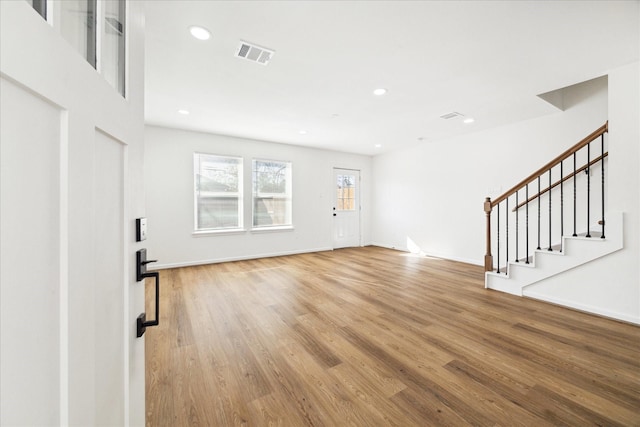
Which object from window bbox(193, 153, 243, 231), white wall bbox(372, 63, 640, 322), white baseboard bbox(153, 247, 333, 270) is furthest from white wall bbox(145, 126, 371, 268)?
white wall bbox(372, 63, 640, 322)

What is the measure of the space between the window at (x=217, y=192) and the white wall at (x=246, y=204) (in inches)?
5.1

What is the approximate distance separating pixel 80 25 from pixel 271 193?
16.7ft

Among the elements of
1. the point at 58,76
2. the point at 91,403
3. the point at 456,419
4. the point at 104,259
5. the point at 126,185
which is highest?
the point at 58,76

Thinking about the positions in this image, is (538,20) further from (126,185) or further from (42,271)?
(42,271)

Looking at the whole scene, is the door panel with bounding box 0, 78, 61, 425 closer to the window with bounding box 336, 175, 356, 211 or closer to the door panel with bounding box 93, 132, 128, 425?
the door panel with bounding box 93, 132, 128, 425

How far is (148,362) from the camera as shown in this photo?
187 centimetres

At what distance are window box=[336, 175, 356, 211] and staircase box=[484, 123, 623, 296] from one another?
3356mm

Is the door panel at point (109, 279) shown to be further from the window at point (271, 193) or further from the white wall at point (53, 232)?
the window at point (271, 193)

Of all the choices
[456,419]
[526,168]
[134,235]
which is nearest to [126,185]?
[134,235]

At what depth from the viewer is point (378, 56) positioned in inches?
94.6

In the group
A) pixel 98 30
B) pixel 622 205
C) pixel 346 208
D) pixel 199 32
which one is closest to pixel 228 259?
pixel 346 208

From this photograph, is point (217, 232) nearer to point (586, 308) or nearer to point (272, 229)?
point (272, 229)

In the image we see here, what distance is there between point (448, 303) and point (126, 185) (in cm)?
328

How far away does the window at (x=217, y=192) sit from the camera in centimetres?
489
